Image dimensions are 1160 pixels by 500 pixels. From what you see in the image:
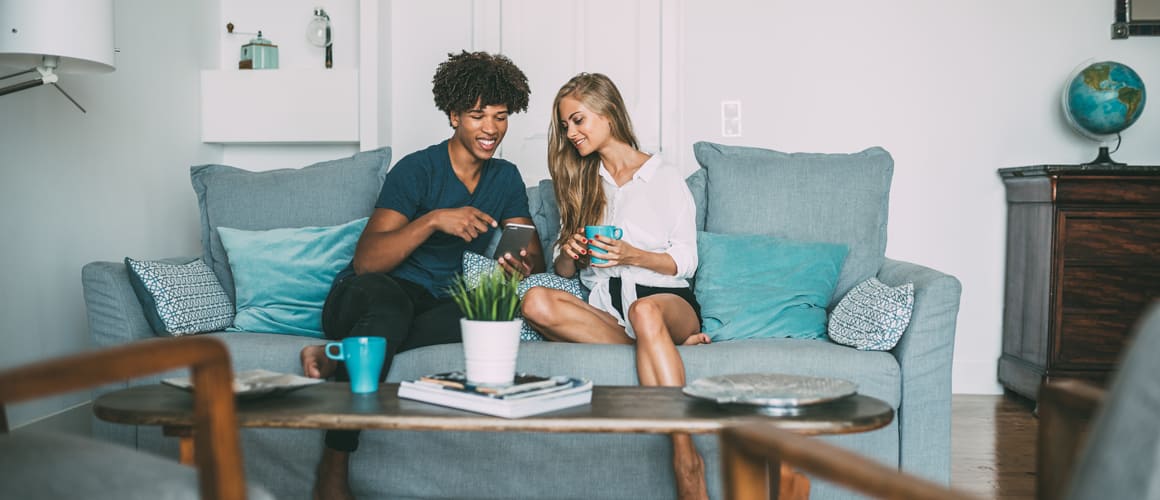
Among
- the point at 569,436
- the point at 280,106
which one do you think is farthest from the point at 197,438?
the point at 280,106

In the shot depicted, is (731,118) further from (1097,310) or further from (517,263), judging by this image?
(517,263)

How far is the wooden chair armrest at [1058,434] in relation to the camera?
1047 mm

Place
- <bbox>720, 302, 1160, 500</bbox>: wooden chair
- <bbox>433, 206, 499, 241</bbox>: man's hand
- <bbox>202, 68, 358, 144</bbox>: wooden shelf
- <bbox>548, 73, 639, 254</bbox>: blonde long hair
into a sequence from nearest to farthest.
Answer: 1. <bbox>720, 302, 1160, 500</bbox>: wooden chair
2. <bbox>433, 206, 499, 241</bbox>: man's hand
3. <bbox>548, 73, 639, 254</bbox>: blonde long hair
4. <bbox>202, 68, 358, 144</bbox>: wooden shelf

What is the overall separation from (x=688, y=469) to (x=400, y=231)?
3.35 ft

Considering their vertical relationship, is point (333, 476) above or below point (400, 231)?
below

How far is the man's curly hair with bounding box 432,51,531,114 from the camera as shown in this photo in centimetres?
253

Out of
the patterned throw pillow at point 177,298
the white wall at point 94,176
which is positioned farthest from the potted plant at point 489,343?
the white wall at point 94,176

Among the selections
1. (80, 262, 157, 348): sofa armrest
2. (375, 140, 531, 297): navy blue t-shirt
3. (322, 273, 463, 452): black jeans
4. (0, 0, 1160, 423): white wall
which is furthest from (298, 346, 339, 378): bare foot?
(0, 0, 1160, 423): white wall

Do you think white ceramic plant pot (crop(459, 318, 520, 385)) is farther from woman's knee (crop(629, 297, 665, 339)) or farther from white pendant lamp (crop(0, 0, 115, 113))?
white pendant lamp (crop(0, 0, 115, 113))

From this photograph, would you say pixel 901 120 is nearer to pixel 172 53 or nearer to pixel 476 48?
pixel 476 48

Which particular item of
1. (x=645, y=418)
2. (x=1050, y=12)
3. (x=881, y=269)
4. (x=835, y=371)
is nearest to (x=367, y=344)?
(x=645, y=418)

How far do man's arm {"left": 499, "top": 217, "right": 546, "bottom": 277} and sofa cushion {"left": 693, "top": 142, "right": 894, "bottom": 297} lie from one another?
516 millimetres

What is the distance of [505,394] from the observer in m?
1.38

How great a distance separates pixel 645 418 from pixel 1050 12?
10.5 feet
